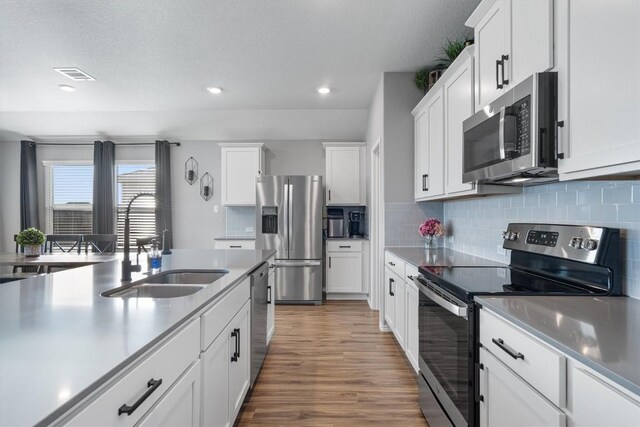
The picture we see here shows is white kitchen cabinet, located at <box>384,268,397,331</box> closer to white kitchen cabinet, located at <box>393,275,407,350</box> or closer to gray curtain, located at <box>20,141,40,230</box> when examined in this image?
white kitchen cabinet, located at <box>393,275,407,350</box>

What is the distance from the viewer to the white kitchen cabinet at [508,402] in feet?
3.02

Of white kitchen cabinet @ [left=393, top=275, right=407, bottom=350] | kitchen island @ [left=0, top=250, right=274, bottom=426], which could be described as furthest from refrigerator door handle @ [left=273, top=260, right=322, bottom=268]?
kitchen island @ [left=0, top=250, right=274, bottom=426]

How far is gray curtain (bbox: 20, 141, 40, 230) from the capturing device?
5.30 m

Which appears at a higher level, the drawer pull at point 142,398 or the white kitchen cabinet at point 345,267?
the drawer pull at point 142,398

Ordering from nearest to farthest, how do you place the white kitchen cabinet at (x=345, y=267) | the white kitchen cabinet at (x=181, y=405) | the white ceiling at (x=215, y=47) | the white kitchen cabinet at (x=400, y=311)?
the white kitchen cabinet at (x=181, y=405) → the white ceiling at (x=215, y=47) → the white kitchen cabinet at (x=400, y=311) → the white kitchen cabinet at (x=345, y=267)

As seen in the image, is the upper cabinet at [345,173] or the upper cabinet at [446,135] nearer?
the upper cabinet at [446,135]

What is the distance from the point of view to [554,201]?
1.75 m

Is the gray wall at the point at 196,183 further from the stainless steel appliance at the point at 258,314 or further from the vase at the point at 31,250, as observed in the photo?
the stainless steel appliance at the point at 258,314

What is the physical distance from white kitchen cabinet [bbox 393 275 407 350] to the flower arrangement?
53cm

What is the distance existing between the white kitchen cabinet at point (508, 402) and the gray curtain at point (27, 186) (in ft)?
21.8

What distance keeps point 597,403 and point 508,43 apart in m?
1.55

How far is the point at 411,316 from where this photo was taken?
2395 mm

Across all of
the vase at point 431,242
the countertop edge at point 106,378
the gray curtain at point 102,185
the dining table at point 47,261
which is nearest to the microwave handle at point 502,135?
the countertop edge at point 106,378

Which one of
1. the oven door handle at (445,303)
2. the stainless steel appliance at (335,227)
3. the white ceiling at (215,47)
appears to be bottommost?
the oven door handle at (445,303)
